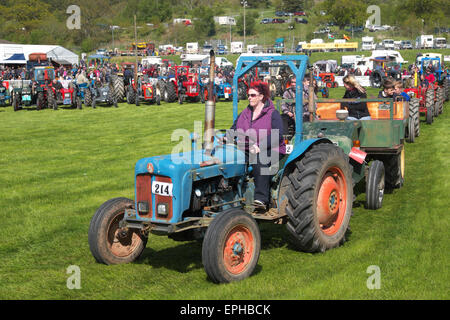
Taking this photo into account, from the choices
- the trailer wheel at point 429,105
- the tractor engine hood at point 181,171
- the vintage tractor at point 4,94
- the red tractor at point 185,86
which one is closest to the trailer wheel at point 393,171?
the tractor engine hood at point 181,171

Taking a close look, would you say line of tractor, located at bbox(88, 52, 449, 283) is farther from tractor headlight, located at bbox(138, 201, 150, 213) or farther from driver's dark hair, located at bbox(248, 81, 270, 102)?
driver's dark hair, located at bbox(248, 81, 270, 102)

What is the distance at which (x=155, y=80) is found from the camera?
25422mm

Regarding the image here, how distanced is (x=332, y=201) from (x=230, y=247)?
159cm

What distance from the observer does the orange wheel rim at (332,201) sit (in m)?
5.69

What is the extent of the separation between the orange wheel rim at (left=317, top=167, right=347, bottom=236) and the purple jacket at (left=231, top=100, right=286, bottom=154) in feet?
1.91

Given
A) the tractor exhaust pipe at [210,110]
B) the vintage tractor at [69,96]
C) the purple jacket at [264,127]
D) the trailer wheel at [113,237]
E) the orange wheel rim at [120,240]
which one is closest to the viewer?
the tractor exhaust pipe at [210,110]

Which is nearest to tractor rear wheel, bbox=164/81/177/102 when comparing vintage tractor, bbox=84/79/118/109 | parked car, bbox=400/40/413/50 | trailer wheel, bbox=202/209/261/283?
vintage tractor, bbox=84/79/118/109

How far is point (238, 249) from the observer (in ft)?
15.9

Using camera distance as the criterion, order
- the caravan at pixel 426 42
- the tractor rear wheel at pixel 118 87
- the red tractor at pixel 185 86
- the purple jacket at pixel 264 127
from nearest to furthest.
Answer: the purple jacket at pixel 264 127, the tractor rear wheel at pixel 118 87, the red tractor at pixel 185 86, the caravan at pixel 426 42

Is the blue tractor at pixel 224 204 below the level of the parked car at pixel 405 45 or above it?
below

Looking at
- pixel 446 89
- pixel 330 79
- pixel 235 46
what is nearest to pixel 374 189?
pixel 446 89

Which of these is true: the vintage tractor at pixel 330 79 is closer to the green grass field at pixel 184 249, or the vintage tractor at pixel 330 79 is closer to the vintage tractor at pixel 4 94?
the vintage tractor at pixel 4 94

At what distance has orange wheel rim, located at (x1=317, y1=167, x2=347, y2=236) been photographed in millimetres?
5688

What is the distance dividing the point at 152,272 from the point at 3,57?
168ft
